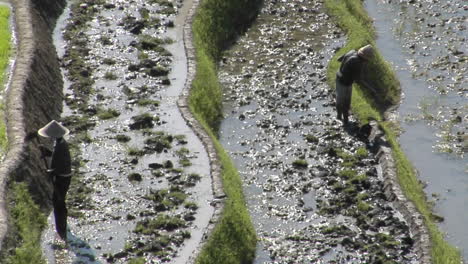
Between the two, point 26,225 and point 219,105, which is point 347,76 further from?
point 26,225

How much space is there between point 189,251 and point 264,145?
574 cm

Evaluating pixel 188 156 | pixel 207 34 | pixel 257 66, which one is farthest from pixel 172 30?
pixel 188 156

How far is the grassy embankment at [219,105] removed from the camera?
53.7 ft

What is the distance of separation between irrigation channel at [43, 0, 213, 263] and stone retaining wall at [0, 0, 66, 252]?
409 millimetres

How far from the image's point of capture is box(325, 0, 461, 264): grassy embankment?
17.3m

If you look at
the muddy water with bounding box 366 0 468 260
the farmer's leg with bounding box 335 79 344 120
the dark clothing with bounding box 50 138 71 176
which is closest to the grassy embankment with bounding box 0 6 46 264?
the dark clothing with bounding box 50 138 71 176

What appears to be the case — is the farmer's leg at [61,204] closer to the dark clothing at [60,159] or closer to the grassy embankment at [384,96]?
the dark clothing at [60,159]

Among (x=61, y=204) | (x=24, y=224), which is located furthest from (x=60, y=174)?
(x=24, y=224)

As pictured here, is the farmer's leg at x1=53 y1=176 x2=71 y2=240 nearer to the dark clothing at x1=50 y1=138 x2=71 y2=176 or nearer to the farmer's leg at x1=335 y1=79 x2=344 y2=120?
the dark clothing at x1=50 y1=138 x2=71 y2=176

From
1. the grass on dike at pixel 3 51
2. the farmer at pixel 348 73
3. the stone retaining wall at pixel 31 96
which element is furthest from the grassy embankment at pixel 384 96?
the grass on dike at pixel 3 51

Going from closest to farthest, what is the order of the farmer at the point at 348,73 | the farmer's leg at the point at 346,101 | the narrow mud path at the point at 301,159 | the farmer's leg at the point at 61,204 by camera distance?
the farmer's leg at the point at 61,204
the narrow mud path at the point at 301,159
the farmer at the point at 348,73
the farmer's leg at the point at 346,101

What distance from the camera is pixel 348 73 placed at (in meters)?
20.8

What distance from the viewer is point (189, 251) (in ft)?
51.7

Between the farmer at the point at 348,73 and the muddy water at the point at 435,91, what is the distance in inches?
80.1
